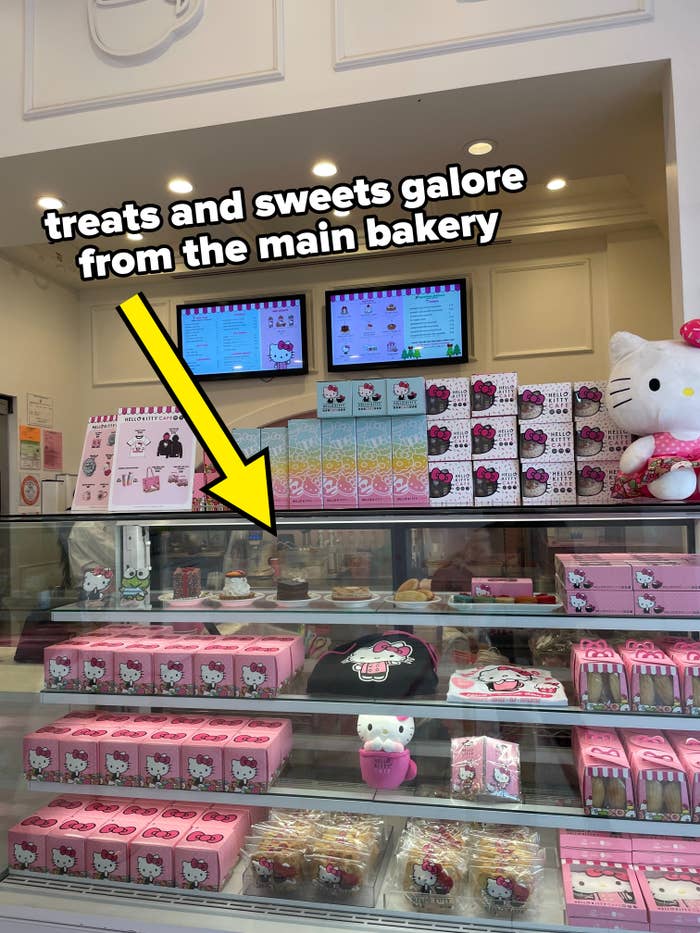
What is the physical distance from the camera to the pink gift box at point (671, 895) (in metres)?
1.64

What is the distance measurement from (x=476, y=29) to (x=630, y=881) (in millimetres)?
3113

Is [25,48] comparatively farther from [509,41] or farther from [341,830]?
[341,830]

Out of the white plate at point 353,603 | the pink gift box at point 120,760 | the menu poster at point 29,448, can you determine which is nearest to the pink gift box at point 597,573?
the white plate at point 353,603

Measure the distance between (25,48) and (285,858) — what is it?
148 inches

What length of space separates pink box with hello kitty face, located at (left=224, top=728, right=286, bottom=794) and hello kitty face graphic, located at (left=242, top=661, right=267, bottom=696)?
0.16 m

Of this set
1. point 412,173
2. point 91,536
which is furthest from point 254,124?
point 91,536

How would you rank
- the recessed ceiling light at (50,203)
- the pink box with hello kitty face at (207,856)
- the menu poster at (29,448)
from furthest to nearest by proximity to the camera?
1. the menu poster at (29,448)
2. the recessed ceiling light at (50,203)
3. the pink box with hello kitty face at (207,856)

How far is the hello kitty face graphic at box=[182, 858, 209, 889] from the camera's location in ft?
6.25

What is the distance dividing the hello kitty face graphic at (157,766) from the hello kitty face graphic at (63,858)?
0.30 m

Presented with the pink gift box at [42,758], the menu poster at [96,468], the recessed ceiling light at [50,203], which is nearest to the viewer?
the pink gift box at [42,758]

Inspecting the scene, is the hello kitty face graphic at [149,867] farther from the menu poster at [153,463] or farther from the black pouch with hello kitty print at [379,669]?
the menu poster at [153,463]

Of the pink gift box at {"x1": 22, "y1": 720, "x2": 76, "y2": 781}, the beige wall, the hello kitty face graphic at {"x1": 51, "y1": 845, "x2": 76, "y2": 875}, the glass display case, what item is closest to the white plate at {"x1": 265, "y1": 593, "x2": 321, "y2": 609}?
the glass display case

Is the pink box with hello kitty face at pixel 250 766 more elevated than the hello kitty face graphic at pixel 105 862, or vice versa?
the pink box with hello kitty face at pixel 250 766

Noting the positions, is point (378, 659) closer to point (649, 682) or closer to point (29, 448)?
point (649, 682)
